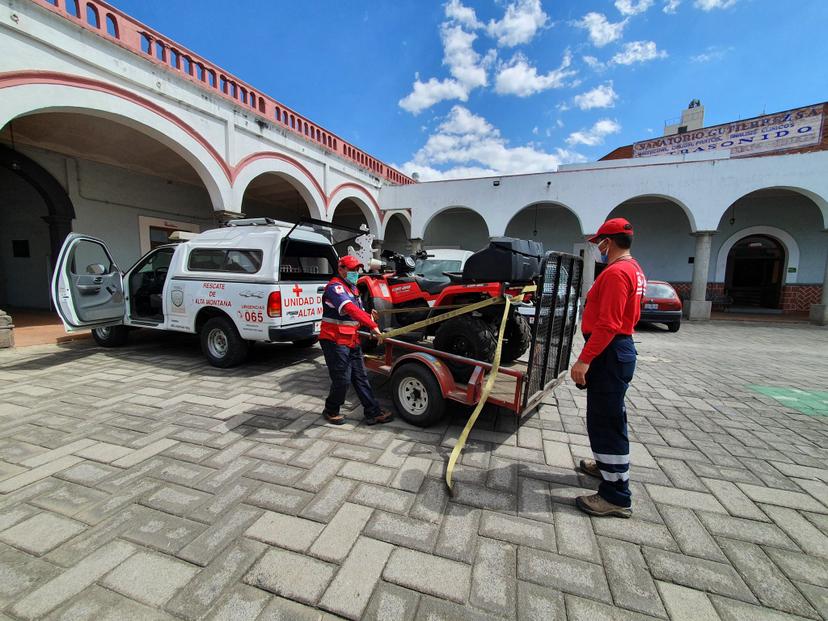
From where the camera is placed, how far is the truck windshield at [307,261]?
5223 mm

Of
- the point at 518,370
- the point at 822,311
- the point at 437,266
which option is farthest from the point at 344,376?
the point at 822,311

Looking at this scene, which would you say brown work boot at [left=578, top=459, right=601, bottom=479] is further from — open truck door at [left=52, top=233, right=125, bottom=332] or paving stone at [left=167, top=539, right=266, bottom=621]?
open truck door at [left=52, top=233, right=125, bottom=332]

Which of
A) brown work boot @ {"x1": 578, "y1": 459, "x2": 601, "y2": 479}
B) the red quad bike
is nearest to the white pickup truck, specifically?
the red quad bike

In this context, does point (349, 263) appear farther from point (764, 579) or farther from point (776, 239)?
point (776, 239)

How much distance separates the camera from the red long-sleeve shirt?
2.15 meters

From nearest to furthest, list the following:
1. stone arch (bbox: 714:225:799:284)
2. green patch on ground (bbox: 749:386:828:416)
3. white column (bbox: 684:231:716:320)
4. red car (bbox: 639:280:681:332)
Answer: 1. green patch on ground (bbox: 749:386:828:416)
2. red car (bbox: 639:280:681:332)
3. white column (bbox: 684:231:716:320)
4. stone arch (bbox: 714:225:799:284)

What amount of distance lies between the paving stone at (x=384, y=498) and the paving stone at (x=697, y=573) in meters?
1.41

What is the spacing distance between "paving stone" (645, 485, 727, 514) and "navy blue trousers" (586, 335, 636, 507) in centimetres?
38

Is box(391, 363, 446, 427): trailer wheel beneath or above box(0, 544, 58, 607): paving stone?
above

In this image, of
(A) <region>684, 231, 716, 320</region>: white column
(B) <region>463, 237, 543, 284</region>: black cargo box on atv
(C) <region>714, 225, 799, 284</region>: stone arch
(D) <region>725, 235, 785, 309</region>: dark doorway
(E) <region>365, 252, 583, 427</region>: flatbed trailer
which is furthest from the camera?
(D) <region>725, 235, 785, 309</region>: dark doorway

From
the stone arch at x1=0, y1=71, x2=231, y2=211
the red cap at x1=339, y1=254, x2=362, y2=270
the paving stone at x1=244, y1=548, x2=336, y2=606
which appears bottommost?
the paving stone at x1=244, y1=548, x2=336, y2=606

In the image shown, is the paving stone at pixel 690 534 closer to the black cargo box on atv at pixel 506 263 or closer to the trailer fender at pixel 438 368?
the trailer fender at pixel 438 368

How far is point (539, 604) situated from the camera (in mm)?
1609

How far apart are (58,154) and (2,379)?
25.9 ft
